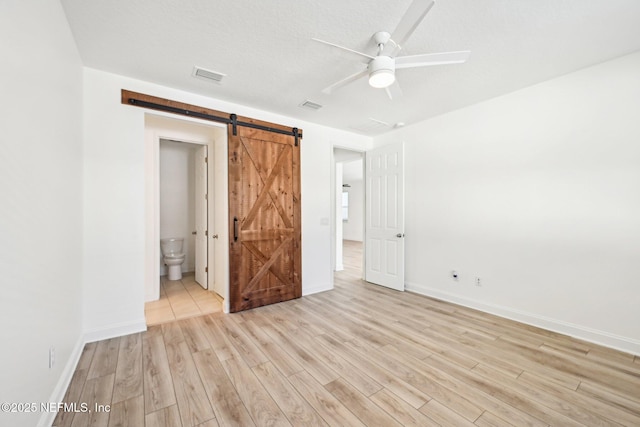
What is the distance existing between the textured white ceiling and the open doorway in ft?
8.14

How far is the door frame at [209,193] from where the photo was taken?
3518 millimetres

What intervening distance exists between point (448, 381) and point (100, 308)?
3385 millimetres

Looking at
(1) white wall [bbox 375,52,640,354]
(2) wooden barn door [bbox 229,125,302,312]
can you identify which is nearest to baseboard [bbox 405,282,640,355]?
(1) white wall [bbox 375,52,640,354]

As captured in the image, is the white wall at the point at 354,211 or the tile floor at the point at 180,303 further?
the white wall at the point at 354,211

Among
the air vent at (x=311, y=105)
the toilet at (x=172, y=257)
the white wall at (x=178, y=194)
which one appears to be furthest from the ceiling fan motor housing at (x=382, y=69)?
the toilet at (x=172, y=257)

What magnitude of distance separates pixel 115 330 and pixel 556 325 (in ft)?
15.8

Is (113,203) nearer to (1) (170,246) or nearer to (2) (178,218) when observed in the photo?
(1) (170,246)

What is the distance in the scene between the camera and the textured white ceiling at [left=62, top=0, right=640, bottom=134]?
6.05 feet

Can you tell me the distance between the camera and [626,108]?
2.45 m

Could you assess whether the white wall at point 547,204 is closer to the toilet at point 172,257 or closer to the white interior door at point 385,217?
the white interior door at point 385,217

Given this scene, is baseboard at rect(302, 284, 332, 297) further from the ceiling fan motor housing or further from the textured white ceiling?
the ceiling fan motor housing

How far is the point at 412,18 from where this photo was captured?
1.61 metres

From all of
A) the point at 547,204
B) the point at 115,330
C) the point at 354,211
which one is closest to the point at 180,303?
the point at 115,330

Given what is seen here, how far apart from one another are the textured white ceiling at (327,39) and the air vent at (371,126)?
1.00 meters
